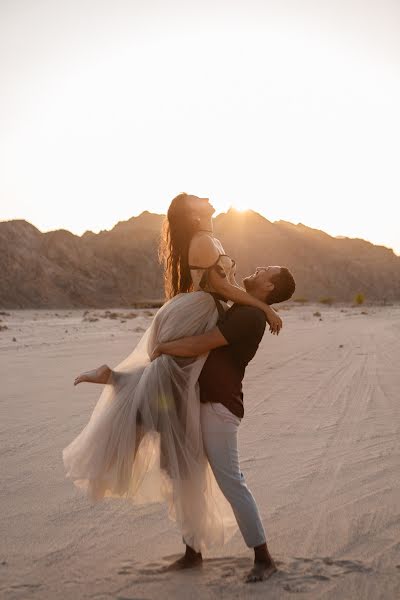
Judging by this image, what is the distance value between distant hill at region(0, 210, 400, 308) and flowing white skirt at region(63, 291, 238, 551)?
269 feet

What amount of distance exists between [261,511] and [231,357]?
1.84 meters

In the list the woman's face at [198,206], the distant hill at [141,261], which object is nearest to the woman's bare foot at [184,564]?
the woman's face at [198,206]

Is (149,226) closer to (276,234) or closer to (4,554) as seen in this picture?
(276,234)

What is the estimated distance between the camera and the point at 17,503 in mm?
6020

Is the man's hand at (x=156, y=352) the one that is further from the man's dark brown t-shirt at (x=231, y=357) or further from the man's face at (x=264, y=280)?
the man's face at (x=264, y=280)

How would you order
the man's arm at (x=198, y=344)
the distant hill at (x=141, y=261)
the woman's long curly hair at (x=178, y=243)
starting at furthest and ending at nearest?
the distant hill at (x=141, y=261) < the woman's long curly hair at (x=178, y=243) < the man's arm at (x=198, y=344)

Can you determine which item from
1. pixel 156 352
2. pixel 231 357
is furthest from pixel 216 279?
pixel 156 352

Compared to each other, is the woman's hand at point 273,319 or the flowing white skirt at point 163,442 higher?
the woman's hand at point 273,319

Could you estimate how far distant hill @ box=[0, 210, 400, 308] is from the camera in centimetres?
9088

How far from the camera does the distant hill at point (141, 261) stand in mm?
90875

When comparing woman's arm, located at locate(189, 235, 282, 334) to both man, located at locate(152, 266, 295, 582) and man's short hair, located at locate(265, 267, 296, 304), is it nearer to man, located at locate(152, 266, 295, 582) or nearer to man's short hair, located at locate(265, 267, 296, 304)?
man, located at locate(152, 266, 295, 582)

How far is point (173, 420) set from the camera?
4.59m

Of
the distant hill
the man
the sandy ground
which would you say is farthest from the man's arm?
the distant hill

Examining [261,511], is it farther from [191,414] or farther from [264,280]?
[264,280]
